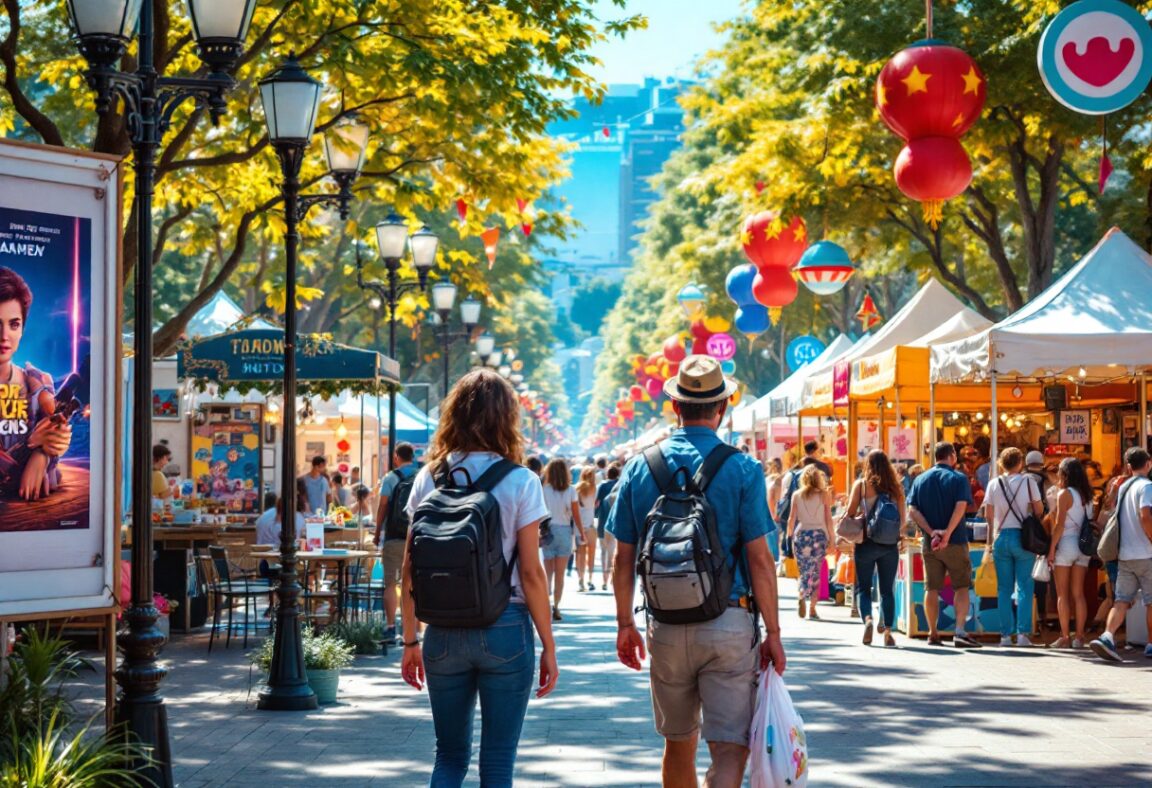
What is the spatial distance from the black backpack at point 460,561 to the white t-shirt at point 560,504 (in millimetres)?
13039

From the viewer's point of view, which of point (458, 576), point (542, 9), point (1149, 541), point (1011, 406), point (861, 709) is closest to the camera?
point (458, 576)

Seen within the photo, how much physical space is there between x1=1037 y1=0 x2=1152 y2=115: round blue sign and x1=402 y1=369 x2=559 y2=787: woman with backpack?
8787mm

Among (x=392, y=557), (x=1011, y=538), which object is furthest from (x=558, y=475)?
(x=1011, y=538)

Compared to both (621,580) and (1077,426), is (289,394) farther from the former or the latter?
(1077,426)

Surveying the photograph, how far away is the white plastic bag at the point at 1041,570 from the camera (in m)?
15.4

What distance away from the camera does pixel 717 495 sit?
19.8 feet

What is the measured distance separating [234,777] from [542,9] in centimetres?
1007

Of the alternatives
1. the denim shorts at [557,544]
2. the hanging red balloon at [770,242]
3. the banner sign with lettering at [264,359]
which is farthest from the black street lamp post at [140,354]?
the hanging red balloon at [770,242]

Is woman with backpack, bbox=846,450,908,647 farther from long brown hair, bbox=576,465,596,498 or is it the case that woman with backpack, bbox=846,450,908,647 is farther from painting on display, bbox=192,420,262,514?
painting on display, bbox=192,420,262,514

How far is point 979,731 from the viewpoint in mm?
10148

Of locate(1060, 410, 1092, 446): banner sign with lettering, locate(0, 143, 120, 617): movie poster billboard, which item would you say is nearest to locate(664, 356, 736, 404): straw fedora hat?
locate(0, 143, 120, 617): movie poster billboard

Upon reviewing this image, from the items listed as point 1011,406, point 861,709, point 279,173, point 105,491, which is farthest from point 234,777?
point 1011,406

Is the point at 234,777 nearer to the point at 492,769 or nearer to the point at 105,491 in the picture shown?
the point at 105,491

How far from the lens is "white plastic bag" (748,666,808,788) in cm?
580
